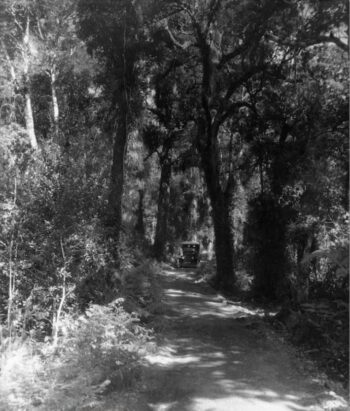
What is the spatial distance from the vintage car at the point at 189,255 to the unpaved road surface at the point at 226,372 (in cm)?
2178

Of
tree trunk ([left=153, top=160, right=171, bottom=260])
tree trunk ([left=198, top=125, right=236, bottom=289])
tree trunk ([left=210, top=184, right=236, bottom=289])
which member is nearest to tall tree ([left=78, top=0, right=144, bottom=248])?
tree trunk ([left=198, top=125, right=236, bottom=289])

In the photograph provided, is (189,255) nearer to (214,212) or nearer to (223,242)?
(214,212)

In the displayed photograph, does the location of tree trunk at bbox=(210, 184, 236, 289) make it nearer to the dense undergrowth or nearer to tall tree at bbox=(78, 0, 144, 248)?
tall tree at bbox=(78, 0, 144, 248)

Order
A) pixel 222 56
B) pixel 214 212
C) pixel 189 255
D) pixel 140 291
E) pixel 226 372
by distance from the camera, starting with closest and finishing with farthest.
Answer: pixel 226 372 → pixel 140 291 → pixel 222 56 → pixel 214 212 → pixel 189 255

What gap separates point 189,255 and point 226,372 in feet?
90.6

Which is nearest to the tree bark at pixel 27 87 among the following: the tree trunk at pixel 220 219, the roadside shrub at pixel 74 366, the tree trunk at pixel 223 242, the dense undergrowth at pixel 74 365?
the tree trunk at pixel 220 219

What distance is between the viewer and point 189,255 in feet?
118

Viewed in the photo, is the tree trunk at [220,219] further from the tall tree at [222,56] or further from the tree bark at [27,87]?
the tree bark at [27,87]

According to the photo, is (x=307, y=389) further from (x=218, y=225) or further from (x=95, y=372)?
(x=218, y=225)

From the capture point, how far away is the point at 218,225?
19.9 meters

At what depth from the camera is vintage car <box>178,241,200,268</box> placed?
35.6m

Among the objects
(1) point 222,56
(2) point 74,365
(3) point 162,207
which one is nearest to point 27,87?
(1) point 222,56

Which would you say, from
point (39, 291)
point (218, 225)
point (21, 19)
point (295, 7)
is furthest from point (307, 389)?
point (21, 19)

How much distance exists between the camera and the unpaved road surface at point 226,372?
6.98 m
